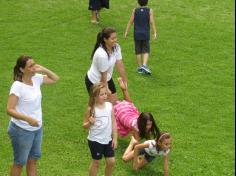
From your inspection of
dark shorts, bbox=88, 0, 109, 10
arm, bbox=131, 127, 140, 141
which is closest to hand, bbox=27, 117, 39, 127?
arm, bbox=131, 127, 140, 141

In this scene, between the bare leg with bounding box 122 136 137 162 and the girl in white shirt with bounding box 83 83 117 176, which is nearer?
the girl in white shirt with bounding box 83 83 117 176

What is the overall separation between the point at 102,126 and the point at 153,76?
5.46 metres

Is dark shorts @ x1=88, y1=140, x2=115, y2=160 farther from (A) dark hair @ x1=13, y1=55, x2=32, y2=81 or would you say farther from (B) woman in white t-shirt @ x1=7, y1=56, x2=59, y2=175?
(A) dark hair @ x1=13, y1=55, x2=32, y2=81

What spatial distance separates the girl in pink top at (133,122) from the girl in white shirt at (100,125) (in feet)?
3.28

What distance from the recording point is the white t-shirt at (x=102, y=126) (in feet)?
22.6

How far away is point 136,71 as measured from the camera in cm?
1248

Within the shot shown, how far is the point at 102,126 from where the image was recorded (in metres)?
6.89

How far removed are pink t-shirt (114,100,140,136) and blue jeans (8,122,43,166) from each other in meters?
2.05

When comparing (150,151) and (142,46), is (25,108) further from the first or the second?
(142,46)

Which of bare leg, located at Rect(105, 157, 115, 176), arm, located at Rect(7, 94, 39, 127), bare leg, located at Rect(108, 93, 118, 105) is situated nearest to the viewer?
arm, located at Rect(7, 94, 39, 127)

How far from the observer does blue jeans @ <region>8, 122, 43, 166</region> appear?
6520mm

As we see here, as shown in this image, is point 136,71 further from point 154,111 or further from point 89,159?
point 89,159

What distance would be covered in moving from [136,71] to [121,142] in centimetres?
389

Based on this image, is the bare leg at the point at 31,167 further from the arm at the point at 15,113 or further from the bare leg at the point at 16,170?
the arm at the point at 15,113
